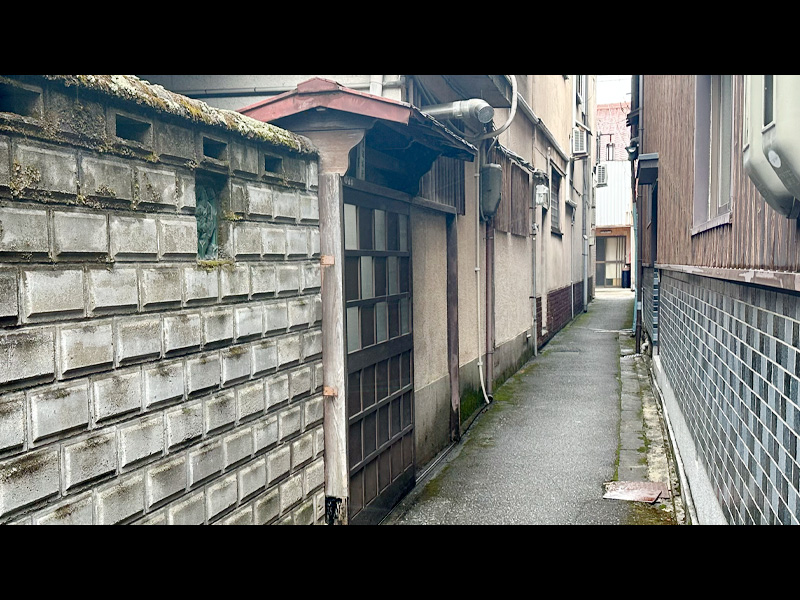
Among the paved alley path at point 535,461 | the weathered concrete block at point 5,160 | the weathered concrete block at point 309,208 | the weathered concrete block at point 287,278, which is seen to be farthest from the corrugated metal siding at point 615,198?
the weathered concrete block at point 5,160

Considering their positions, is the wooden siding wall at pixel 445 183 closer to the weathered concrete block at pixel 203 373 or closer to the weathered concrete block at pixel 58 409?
the weathered concrete block at pixel 203 373

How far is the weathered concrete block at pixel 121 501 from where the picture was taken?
2885mm

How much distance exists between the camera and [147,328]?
3186 mm

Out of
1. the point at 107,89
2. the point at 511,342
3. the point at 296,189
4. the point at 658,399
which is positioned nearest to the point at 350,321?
the point at 296,189

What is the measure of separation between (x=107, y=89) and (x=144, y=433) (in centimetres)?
142

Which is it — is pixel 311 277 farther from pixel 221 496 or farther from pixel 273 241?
pixel 221 496

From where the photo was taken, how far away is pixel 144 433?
315cm

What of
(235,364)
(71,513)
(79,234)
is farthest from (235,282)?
(71,513)

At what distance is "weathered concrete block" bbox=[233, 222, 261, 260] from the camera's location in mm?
3990

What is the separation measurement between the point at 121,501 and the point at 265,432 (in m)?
1.31

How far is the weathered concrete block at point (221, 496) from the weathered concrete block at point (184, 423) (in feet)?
1.08

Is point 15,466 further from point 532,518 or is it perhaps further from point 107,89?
point 532,518

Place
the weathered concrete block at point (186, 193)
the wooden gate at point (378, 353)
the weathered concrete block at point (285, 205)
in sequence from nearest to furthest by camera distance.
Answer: the weathered concrete block at point (186, 193) → the weathered concrete block at point (285, 205) → the wooden gate at point (378, 353)

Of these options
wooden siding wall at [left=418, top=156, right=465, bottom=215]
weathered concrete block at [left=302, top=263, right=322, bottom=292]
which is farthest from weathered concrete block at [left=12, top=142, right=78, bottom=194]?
wooden siding wall at [left=418, top=156, right=465, bottom=215]
